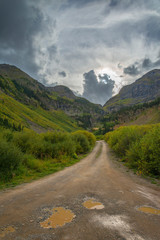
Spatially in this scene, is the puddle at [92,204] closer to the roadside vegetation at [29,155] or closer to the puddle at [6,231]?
the puddle at [6,231]

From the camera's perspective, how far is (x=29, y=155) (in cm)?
1727

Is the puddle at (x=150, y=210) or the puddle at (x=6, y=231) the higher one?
the puddle at (x=6, y=231)

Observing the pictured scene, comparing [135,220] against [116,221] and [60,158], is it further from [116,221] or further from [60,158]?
[60,158]

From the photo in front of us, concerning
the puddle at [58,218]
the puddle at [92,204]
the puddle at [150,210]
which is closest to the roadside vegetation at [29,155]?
the puddle at [58,218]

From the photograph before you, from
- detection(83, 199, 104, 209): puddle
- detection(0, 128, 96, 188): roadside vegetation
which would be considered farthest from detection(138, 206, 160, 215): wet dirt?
detection(0, 128, 96, 188): roadside vegetation

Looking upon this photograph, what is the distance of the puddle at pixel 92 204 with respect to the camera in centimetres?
646

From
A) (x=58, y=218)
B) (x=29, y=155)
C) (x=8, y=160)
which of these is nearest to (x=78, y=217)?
(x=58, y=218)

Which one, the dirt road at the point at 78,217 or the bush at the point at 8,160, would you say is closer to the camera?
the dirt road at the point at 78,217

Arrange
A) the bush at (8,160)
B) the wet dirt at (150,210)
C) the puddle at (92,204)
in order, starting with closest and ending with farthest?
the wet dirt at (150,210) < the puddle at (92,204) < the bush at (8,160)

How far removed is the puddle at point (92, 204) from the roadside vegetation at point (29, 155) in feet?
23.0

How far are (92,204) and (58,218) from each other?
212 cm

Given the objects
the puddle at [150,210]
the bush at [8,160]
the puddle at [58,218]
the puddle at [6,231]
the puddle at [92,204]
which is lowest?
the puddle at [150,210]

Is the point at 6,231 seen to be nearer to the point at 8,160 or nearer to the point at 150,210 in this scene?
the point at 150,210

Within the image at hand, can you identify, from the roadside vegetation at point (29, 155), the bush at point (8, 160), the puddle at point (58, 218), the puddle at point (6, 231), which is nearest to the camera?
the puddle at point (6, 231)
